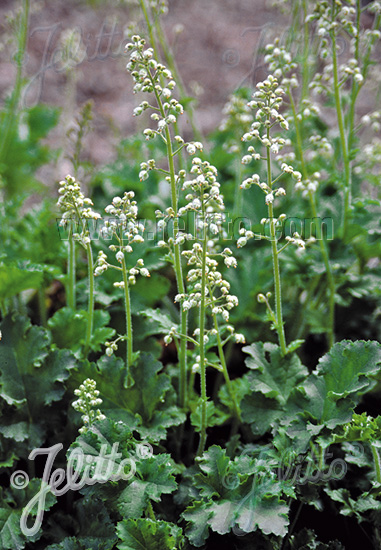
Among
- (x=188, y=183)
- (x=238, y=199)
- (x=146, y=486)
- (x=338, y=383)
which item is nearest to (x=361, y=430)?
(x=338, y=383)

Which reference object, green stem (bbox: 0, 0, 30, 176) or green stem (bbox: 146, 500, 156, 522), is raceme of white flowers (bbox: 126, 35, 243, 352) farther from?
green stem (bbox: 0, 0, 30, 176)

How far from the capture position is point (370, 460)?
2084 millimetres

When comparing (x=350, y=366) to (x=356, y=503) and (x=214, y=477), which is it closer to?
(x=356, y=503)

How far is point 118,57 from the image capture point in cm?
592

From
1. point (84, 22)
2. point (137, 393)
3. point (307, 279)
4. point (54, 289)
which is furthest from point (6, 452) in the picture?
point (84, 22)

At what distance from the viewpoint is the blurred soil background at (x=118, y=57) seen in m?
5.55

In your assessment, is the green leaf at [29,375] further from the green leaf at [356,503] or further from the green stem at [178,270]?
the green leaf at [356,503]

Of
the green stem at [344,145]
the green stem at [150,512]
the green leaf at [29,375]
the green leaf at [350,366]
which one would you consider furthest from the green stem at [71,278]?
the green stem at [344,145]

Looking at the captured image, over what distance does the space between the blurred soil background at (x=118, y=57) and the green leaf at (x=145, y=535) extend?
151 inches

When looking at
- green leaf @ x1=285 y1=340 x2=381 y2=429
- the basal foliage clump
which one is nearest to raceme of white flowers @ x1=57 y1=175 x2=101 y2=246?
the basal foliage clump

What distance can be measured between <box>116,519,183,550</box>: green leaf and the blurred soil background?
12.6 ft

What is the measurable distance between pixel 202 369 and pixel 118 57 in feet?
15.7

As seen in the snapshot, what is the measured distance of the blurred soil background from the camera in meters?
5.55

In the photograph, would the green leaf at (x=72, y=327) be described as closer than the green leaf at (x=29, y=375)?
No
